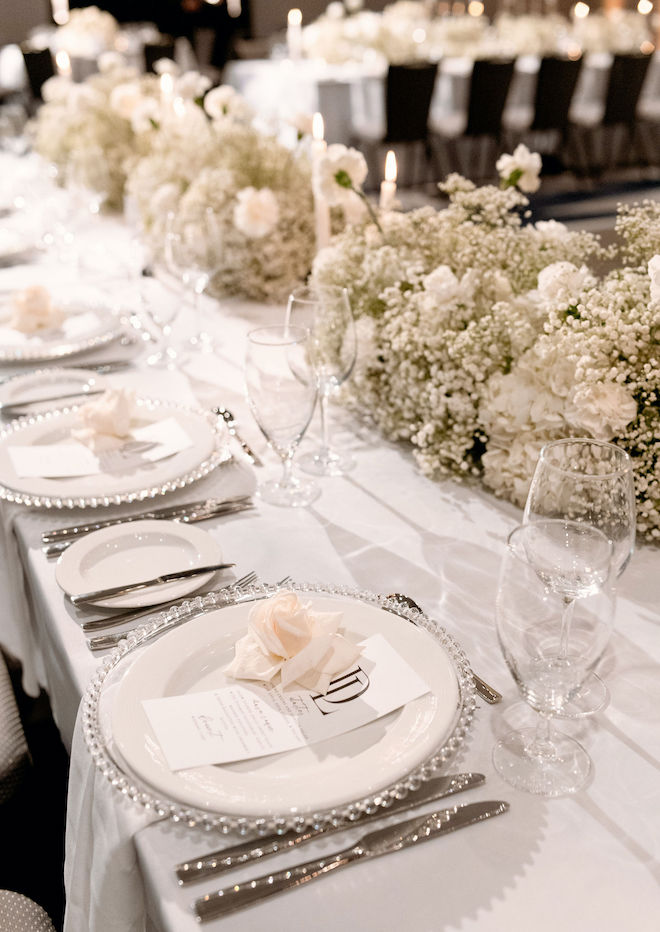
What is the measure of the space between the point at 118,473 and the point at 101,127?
2395 mm

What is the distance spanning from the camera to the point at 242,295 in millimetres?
2422

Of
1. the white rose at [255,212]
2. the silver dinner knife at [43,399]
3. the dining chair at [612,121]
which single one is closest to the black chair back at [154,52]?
the dining chair at [612,121]

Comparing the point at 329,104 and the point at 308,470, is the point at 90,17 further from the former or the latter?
the point at 308,470

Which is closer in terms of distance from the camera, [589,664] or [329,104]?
[589,664]

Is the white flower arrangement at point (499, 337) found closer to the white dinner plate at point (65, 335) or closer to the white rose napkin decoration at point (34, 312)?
the white dinner plate at point (65, 335)

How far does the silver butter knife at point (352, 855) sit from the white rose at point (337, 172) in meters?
1.32

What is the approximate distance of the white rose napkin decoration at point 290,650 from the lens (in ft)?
3.08

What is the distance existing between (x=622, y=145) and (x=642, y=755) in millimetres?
8042

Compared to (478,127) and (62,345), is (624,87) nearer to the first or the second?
(478,127)

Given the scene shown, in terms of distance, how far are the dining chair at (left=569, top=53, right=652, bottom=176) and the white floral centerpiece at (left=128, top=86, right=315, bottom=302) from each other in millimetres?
5731

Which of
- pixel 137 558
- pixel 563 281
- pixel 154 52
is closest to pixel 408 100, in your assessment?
pixel 154 52

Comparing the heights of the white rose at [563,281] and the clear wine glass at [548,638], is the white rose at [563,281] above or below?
above

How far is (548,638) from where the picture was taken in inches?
33.2

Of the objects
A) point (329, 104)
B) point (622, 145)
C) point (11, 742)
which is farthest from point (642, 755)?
point (622, 145)
